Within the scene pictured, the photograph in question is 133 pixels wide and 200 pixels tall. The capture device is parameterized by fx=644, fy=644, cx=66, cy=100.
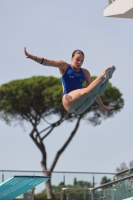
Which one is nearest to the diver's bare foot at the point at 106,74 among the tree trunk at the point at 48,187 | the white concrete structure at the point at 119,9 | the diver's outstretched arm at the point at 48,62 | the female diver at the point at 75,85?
the female diver at the point at 75,85

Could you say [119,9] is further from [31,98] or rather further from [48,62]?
[31,98]

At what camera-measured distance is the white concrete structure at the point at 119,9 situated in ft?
61.9

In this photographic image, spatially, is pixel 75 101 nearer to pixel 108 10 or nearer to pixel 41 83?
pixel 108 10

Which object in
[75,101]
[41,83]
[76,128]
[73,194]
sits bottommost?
[73,194]

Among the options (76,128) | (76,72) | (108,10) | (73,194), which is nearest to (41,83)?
(76,128)

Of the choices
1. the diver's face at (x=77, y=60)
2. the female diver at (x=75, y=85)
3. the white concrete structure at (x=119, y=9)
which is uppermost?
the white concrete structure at (x=119, y=9)

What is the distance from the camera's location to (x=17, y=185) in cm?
1600

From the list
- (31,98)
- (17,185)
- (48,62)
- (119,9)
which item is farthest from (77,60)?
(31,98)

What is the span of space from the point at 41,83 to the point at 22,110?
2.65 meters

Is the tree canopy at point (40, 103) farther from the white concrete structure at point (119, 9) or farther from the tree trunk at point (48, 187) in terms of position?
the white concrete structure at point (119, 9)

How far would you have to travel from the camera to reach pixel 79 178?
86.2ft

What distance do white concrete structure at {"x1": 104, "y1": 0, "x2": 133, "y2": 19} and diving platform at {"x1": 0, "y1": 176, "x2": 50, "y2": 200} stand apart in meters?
5.91

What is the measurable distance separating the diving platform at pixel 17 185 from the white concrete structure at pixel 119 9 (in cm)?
591

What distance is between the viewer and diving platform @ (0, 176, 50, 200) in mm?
15367
